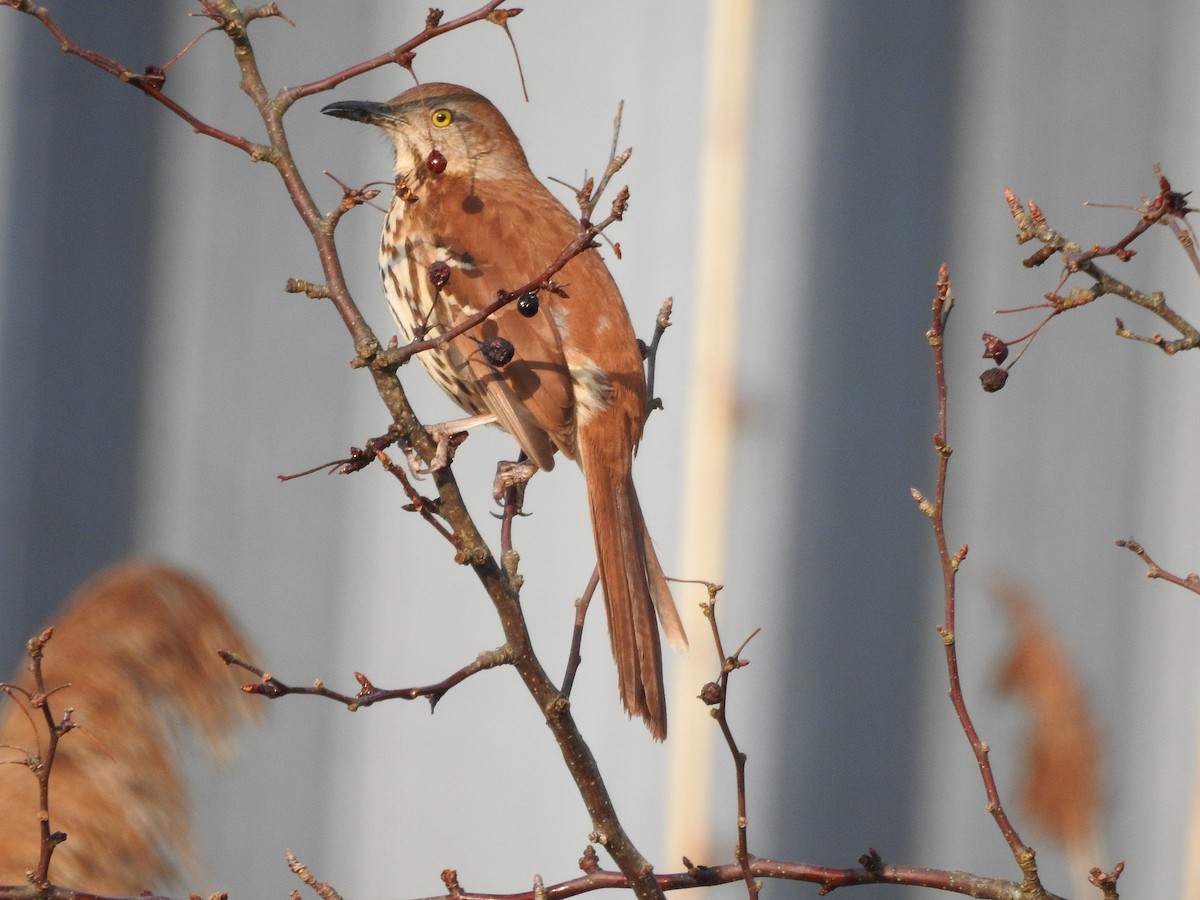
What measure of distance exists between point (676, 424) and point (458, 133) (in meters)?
1.85

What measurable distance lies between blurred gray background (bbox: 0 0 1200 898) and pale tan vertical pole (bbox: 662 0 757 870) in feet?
0.14

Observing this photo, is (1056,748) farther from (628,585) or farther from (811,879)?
(811,879)

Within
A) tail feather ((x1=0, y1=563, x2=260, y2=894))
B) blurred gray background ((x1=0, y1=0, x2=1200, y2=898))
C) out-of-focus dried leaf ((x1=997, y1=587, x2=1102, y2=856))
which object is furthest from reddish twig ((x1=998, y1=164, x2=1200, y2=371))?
blurred gray background ((x1=0, y1=0, x2=1200, y2=898))

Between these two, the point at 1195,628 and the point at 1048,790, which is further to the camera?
the point at 1195,628

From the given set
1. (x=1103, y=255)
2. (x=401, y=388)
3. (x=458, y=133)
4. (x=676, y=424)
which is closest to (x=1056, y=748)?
(x=676, y=424)

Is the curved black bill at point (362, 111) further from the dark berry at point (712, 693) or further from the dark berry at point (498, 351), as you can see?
the dark berry at point (712, 693)

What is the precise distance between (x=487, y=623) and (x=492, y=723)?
329 millimetres

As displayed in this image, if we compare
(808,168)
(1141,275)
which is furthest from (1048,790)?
(1141,275)

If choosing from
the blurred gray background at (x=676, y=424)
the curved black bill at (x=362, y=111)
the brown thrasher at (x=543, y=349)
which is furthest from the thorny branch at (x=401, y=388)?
the blurred gray background at (x=676, y=424)

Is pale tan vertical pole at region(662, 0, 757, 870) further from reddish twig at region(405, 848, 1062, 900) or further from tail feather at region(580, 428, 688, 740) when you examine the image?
reddish twig at region(405, 848, 1062, 900)

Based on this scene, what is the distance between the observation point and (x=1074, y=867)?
3.22 meters

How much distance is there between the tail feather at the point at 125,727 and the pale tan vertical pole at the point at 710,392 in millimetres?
2369

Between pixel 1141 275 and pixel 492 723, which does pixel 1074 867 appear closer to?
pixel 492 723

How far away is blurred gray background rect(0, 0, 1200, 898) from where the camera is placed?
449cm
